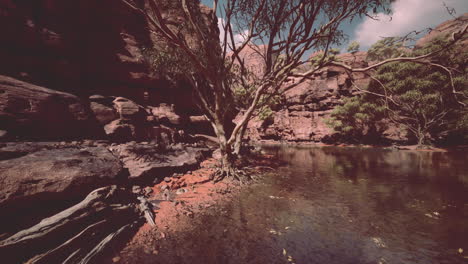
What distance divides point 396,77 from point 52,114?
32451 mm

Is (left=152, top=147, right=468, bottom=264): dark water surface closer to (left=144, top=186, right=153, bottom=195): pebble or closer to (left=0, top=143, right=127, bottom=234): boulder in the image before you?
(left=144, top=186, right=153, bottom=195): pebble

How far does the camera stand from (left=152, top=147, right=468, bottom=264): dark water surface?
134 inches

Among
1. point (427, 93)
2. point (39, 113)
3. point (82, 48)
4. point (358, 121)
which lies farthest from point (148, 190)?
point (358, 121)

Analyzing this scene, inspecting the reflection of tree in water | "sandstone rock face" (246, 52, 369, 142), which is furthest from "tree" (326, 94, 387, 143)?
the reflection of tree in water

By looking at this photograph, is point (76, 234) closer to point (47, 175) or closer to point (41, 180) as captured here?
point (41, 180)

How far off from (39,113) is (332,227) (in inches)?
446

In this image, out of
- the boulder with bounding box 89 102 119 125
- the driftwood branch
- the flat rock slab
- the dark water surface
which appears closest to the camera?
the driftwood branch

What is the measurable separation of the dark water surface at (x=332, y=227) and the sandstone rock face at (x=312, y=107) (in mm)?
27339

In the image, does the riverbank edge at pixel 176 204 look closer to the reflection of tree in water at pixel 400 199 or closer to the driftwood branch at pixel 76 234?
the driftwood branch at pixel 76 234

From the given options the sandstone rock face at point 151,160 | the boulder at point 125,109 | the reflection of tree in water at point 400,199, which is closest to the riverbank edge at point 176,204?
the sandstone rock face at point 151,160

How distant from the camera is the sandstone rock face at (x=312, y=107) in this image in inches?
1305

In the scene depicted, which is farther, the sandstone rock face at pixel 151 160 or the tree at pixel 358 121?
the tree at pixel 358 121

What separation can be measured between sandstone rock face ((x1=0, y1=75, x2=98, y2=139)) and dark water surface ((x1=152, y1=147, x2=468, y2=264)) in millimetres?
7635

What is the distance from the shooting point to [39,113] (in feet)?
23.6
